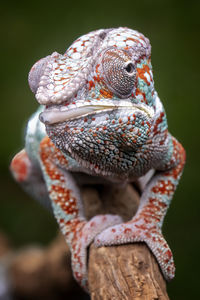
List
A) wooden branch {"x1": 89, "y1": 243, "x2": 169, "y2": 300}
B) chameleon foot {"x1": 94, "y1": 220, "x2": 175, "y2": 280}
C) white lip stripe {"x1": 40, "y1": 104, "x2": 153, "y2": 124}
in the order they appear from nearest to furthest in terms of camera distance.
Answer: white lip stripe {"x1": 40, "y1": 104, "x2": 153, "y2": 124}, wooden branch {"x1": 89, "y1": 243, "x2": 169, "y2": 300}, chameleon foot {"x1": 94, "y1": 220, "x2": 175, "y2": 280}

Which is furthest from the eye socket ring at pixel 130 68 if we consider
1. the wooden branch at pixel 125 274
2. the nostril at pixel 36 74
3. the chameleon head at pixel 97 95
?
the wooden branch at pixel 125 274

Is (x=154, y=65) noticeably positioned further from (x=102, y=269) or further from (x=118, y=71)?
(x=102, y=269)

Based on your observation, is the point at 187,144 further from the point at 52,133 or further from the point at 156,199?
the point at 52,133

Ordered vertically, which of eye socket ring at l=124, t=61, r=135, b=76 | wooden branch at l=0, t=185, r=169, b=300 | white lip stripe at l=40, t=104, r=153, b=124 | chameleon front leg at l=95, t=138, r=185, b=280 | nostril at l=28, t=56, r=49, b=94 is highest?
nostril at l=28, t=56, r=49, b=94

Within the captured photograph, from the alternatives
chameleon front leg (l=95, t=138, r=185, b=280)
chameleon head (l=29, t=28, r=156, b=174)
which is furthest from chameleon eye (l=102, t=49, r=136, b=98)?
chameleon front leg (l=95, t=138, r=185, b=280)

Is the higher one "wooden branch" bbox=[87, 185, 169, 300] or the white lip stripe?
the white lip stripe

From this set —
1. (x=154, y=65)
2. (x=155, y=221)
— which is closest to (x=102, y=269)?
(x=155, y=221)

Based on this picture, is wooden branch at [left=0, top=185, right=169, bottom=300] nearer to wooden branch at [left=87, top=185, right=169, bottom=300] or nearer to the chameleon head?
wooden branch at [left=87, top=185, right=169, bottom=300]

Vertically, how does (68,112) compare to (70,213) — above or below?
above
